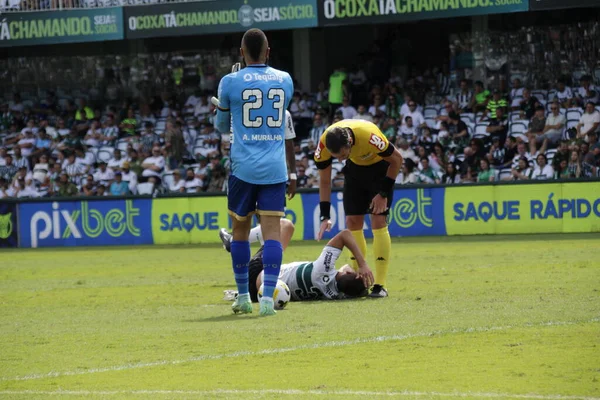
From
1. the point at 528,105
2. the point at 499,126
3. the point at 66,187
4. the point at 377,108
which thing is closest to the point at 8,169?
the point at 66,187

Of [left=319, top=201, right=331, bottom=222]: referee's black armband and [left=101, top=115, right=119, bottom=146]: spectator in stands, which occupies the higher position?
[left=101, top=115, right=119, bottom=146]: spectator in stands

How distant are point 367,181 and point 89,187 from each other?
54.0 feet

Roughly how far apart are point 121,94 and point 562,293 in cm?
2349

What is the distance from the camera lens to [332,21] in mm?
26844

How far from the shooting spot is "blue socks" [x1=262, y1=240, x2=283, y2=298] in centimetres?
957

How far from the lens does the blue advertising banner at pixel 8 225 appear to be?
2483 cm

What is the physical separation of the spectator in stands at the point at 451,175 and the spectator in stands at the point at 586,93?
326cm

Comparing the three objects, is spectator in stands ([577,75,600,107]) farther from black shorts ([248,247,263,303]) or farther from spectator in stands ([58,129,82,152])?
black shorts ([248,247,263,303])

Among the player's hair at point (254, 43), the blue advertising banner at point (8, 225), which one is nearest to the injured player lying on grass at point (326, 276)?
the player's hair at point (254, 43)

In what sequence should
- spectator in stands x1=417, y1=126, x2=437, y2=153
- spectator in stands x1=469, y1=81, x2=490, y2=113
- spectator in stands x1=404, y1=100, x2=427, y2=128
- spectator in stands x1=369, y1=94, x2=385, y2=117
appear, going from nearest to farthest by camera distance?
spectator in stands x1=417, y1=126, x2=437, y2=153 < spectator in stands x1=469, y1=81, x2=490, y2=113 < spectator in stands x1=404, y1=100, x2=427, y2=128 < spectator in stands x1=369, y1=94, x2=385, y2=117

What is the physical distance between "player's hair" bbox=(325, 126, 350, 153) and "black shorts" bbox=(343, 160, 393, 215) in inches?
45.8

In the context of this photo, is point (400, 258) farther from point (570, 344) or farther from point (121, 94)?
point (121, 94)

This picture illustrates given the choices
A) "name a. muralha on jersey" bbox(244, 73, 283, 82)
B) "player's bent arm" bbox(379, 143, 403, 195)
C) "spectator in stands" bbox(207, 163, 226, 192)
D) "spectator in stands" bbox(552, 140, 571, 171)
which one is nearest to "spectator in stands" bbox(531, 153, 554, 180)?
"spectator in stands" bbox(552, 140, 571, 171)

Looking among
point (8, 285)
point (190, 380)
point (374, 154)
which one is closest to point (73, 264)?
point (8, 285)
